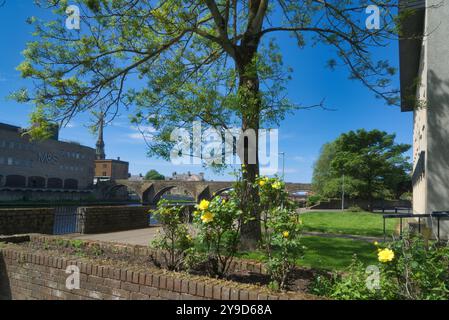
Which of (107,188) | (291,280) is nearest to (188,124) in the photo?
(291,280)

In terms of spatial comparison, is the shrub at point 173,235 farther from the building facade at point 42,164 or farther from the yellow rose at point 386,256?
the building facade at point 42,164

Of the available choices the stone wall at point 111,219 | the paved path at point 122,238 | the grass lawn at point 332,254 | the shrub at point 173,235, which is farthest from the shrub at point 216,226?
the stone wall at point 111,219

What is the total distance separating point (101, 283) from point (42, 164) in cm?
8798

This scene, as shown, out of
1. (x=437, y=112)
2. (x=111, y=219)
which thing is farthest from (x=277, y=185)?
(x=111, y=219)

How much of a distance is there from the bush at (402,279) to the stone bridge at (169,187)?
66075 millimetres

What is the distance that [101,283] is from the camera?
13.4 feet

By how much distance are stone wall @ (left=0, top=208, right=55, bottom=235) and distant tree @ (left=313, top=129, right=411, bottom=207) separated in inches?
1515

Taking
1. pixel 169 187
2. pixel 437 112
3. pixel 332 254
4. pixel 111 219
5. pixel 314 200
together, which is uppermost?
pixel 437 112

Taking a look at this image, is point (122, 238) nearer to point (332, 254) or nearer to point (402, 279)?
point (332, 254)

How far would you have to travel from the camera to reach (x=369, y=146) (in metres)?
46.2

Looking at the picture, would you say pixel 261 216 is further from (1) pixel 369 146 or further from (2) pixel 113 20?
(1) pixel 369 146

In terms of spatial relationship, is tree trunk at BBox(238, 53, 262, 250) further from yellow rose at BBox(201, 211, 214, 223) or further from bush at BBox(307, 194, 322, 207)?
bush at BBox(307, 194, 322, 207)

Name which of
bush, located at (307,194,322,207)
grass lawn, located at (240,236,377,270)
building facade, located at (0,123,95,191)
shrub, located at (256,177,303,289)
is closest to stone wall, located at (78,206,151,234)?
grass lawn, located at (240,236,377,270)
